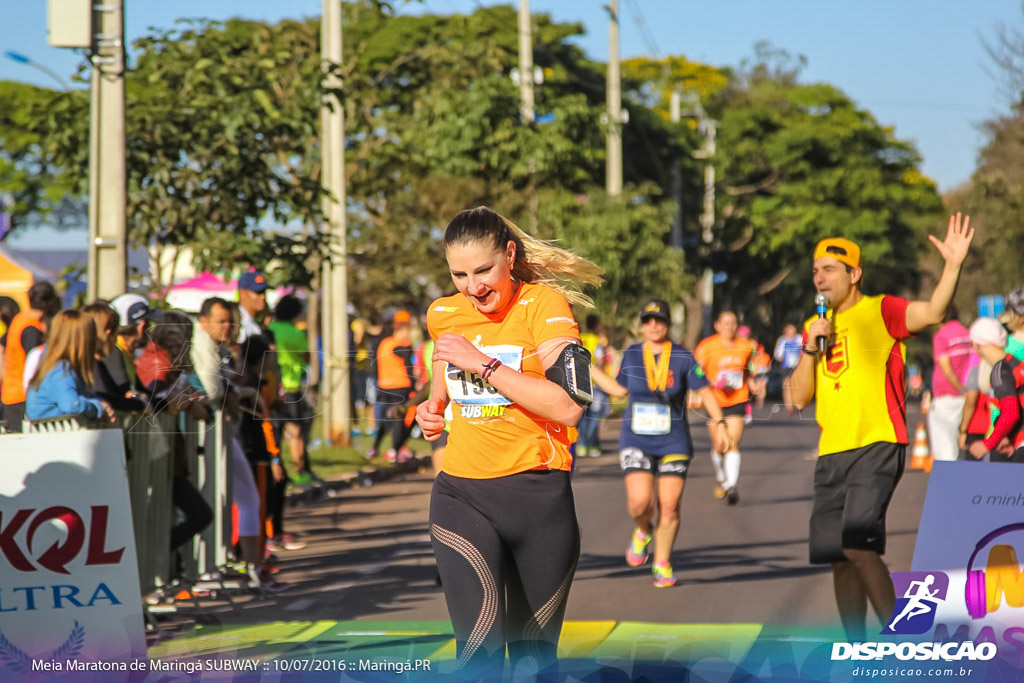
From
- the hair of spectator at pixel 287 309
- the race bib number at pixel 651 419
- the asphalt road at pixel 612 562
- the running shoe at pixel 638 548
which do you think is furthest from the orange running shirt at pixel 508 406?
the hair of spectator at pixel 287 309

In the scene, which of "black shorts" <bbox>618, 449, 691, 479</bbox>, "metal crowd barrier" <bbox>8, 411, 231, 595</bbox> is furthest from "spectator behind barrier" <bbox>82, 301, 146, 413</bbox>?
"black shorts" <bbox>618, 449, 691, 479</bbox>

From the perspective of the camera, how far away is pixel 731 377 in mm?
9086

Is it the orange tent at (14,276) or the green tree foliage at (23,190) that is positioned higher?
the green tree foliage at (23,190)

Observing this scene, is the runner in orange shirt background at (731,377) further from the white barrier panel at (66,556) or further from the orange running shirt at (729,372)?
the white barrier panel at (66,556)

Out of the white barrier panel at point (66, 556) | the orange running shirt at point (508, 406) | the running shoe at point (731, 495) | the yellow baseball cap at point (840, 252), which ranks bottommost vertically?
the running shoe at point (731, 495)

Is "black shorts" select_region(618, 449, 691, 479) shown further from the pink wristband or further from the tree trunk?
the tree trunk

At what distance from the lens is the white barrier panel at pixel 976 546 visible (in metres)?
5.75

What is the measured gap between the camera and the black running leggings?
4230 millimetres

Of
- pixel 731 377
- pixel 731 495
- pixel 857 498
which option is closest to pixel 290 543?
pixel 731 377

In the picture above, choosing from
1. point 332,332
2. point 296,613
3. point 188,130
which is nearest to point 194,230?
point 188,130

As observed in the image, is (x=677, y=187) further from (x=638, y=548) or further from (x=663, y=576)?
(x=663, y=576)

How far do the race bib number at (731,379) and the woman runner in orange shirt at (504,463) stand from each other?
14.9 feet

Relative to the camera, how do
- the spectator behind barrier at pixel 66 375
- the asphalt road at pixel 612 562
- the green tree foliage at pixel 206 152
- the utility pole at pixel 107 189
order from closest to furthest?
the spectator behind barrier at pixel 66 375, the asphalt road at pixel 612 562, the utility pole at pixel 107 189, the green tree foliage at pixel 206 152

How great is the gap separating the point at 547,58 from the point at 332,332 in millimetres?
28742
